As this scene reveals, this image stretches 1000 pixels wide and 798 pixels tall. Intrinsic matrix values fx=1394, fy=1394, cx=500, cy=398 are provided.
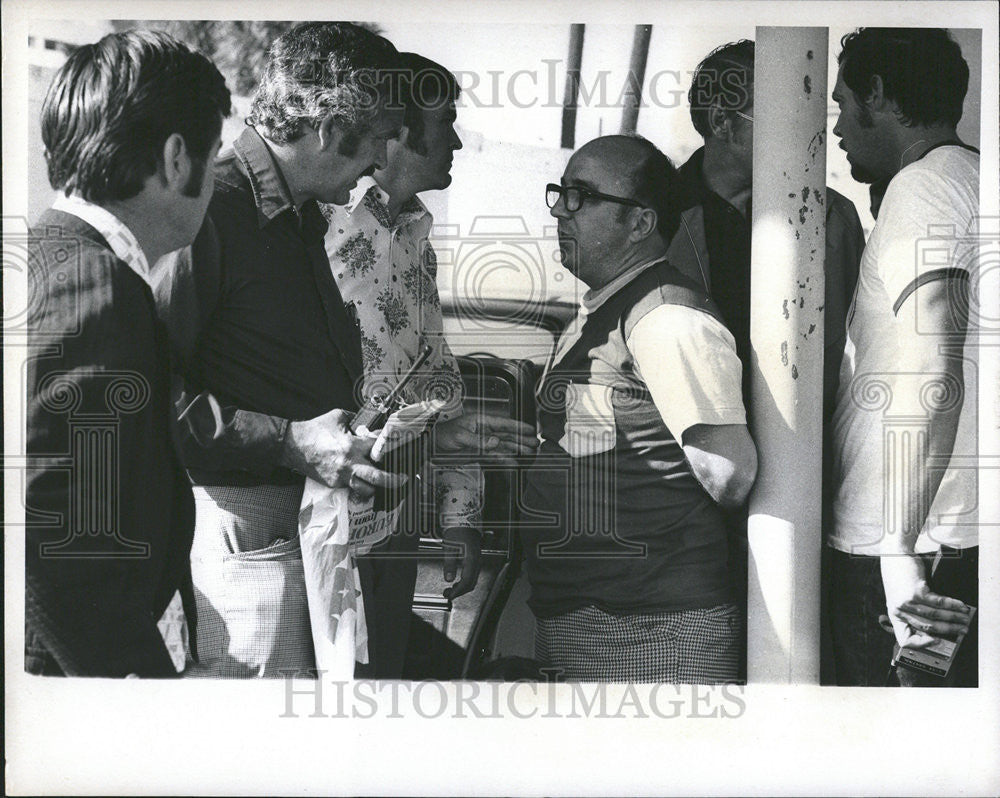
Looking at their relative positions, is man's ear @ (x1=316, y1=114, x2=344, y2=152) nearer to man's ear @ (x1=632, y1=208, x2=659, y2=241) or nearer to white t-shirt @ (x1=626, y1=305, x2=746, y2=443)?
man's ear @ (x1=632, y1=208, x2=659, y2=241)

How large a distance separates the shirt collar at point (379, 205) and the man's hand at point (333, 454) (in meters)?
0.72

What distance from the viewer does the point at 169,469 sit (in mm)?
5051

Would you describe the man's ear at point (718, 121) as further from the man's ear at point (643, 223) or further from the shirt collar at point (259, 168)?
the shirt collar at point (259, 168)

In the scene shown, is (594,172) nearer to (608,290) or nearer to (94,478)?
(608,290)

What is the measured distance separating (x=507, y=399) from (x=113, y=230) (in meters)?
1.54

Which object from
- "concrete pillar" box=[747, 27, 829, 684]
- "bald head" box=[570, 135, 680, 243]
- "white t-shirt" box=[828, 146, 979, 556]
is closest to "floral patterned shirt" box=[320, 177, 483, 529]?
"bald head" box=[570, 135, 680, 243]

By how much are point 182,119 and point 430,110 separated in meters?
0.89

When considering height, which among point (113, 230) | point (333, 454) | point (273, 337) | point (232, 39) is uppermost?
point (232, 39)

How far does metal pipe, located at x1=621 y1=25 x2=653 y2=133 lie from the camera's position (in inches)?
199

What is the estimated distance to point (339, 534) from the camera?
5.07 m

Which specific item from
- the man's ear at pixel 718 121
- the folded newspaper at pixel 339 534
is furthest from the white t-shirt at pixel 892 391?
the folded newspaper at pixel 339 534

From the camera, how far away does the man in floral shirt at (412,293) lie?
16.6 ft

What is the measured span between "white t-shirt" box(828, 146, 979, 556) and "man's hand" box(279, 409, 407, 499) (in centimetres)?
172

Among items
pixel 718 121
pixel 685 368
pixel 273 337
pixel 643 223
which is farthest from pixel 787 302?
pixel 273 337
